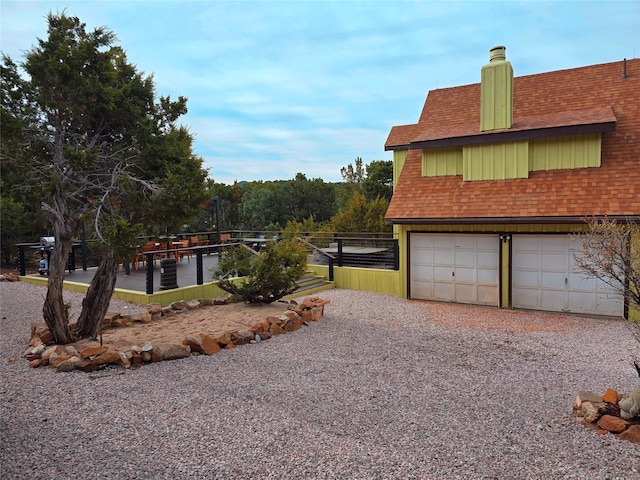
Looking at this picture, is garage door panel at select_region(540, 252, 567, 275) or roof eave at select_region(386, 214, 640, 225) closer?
roof eave at select_region(386, 214, 640, 225)

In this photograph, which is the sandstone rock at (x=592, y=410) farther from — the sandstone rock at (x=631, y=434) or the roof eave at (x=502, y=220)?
the roof eave at (x=502, y=220)

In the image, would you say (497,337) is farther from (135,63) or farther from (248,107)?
(248,107)

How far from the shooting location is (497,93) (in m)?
12.1

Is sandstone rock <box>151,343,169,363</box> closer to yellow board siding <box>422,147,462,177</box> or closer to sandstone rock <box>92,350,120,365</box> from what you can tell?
sandstone rock <box>92,350,120,365</box>

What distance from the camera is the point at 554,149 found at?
37.3ft

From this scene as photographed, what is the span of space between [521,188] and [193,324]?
→ 8737 mm

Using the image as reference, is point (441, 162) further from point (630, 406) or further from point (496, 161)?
point (630, 406)

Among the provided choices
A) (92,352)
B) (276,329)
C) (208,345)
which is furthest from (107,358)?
(276,329)

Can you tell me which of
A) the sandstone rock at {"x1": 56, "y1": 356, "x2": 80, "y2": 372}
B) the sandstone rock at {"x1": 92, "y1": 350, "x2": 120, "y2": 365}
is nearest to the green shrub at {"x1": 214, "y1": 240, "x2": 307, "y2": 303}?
the sandstone rock at {"x1": 92, "y1": 350, "x2": 120, "y2": 365}

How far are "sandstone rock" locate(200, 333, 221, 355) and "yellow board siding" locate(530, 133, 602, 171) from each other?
9347mm

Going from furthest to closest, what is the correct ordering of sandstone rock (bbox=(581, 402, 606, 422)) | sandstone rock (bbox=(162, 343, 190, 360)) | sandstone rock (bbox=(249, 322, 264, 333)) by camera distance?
sandstone rock (bbox=(249, 322, 264, 333))
sandstone rock (bbox=(162, 343, 190, 360))
sandstone rock (bbox=(581, 402, 606, 422))

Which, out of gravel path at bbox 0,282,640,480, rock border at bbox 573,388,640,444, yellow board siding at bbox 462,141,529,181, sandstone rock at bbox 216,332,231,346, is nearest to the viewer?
gravel path at bbox 0,282,640,480

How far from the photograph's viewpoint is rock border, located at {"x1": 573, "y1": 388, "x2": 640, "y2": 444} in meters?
4.19

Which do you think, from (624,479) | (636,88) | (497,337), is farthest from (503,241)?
(624,479)
